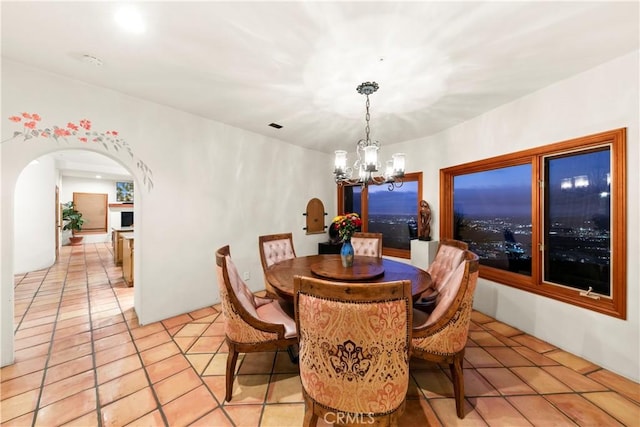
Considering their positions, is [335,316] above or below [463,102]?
below

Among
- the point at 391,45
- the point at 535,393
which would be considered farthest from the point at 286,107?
the point at 535,393

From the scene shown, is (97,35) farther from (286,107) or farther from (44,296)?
(44,296)

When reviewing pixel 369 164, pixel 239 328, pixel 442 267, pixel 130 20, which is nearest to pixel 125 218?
pixel 130 20

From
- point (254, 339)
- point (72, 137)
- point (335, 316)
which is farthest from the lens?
point (72, 137)

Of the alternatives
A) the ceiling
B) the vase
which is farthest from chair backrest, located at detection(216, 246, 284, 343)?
the ceiling

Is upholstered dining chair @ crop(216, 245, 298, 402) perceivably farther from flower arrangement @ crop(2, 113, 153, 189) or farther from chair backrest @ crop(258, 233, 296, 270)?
flower arrangement @ crop(2, 113, 153, 189)

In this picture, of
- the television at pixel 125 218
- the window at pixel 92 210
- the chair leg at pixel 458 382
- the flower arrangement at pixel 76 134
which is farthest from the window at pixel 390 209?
the window at pixel 92 210

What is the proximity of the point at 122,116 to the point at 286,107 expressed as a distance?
1751mm

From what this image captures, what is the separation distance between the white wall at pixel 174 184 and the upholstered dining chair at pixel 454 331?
109 inches

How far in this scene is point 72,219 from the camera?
7781 mm

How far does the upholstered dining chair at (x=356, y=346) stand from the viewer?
1023 millimetres

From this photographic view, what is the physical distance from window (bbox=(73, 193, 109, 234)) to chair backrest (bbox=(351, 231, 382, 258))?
33.3 ft

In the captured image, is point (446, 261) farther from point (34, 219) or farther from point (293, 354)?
point (34, 219)

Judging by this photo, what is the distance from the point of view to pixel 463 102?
2631 mm
